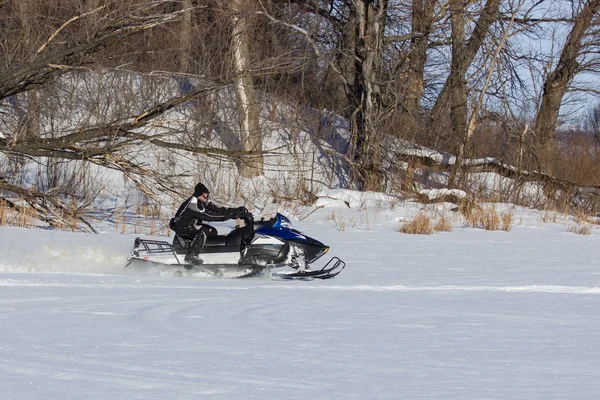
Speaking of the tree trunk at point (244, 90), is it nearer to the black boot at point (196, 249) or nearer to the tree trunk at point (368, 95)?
the tree trunk at point (368, 95)

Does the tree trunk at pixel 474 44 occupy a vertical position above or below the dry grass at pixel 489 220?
above

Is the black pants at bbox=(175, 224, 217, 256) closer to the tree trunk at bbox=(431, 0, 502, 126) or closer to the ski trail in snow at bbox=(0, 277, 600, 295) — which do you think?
the ski trail in snow at bbox=(0, 277, 600, 295)

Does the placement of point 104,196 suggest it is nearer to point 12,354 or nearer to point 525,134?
point 525,134

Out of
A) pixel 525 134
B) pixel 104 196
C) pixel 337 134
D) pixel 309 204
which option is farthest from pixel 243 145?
pixel 525 134

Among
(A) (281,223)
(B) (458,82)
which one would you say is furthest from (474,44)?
(A) (281,223)

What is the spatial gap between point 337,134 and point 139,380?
64.5 feet

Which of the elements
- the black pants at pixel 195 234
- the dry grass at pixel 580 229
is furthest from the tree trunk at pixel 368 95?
→ the black pants at pixel 195 234

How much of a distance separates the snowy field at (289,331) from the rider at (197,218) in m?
0.38

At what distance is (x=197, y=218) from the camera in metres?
9.63

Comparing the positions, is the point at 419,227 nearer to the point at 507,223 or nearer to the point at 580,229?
the point at 507,223

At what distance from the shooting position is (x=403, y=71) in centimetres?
2169

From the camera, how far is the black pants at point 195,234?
946 centimetres

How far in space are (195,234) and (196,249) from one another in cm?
20

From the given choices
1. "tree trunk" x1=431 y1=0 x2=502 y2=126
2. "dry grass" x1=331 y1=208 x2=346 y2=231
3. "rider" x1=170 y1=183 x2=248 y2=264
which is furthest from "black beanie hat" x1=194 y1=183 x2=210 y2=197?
"tree trunk" x1=431 y1=0 x2=502 y2=126
